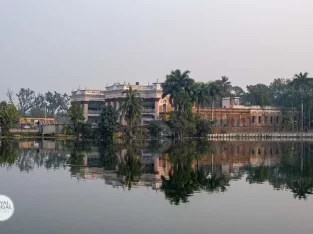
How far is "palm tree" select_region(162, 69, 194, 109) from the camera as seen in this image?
65.1 meters

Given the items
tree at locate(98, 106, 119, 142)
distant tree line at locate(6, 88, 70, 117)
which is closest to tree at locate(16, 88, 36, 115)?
distant tree line at locate(6, 88, 70, 117)

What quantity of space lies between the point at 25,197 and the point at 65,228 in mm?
5105

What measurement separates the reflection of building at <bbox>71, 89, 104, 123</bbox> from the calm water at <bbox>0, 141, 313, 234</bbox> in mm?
47146

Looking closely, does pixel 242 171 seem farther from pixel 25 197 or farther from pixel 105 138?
pixel 105 138

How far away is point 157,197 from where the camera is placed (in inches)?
713

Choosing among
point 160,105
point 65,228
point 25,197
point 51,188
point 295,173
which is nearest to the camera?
point 65,228

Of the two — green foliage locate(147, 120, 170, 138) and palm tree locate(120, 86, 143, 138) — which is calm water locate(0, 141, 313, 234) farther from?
green foliage locate(147, 120, 170, 138)

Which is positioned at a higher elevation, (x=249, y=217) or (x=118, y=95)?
(x=118, y=95)

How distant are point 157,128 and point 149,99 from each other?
942cm

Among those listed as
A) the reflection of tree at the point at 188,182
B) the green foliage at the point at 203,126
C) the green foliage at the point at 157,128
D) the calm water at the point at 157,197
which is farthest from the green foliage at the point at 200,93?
the reflection of tree at the point at 188,182

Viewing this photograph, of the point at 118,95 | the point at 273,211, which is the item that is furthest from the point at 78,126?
the point at 273,211

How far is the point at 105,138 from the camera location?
200ft

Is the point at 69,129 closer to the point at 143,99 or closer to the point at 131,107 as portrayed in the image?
the point at 131,107

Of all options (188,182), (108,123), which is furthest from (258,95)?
(188,182)
